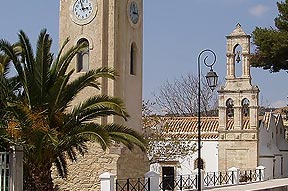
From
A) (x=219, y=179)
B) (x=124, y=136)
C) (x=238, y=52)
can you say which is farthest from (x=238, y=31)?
(x=124, y=136)

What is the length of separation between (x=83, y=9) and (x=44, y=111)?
10878 mm

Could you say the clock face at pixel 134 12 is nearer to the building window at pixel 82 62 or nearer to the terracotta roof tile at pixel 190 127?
the building window at pixel 82 62

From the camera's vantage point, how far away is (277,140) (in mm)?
45750

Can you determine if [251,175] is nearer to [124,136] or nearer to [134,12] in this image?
[134,12]

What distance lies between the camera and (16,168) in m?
16.2

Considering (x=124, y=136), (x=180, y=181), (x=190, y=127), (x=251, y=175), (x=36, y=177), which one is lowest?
(x=251, y=175)

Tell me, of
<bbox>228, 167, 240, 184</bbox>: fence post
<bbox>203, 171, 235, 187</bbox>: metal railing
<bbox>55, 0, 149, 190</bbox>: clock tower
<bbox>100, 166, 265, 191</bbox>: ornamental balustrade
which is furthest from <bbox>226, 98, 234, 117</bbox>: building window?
<bbox>55, 0, 149, 190</bbox>: clock tower

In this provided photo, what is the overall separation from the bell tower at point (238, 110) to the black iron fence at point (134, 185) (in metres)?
14.7

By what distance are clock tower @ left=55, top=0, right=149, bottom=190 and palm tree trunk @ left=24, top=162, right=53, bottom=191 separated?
8.30 m

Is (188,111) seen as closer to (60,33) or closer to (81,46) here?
(60,33)

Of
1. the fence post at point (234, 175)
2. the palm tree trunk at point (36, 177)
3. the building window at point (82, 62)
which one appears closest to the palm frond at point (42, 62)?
the palm tree trunk at point (36, 177)

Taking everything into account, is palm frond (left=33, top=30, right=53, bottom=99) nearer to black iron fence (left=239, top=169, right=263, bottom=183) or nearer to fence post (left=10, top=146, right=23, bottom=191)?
fence post (left=10, top=146, right=23, bottom=191)

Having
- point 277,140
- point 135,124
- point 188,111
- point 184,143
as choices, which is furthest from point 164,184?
point 188,111

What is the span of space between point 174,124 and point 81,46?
86.0ft
